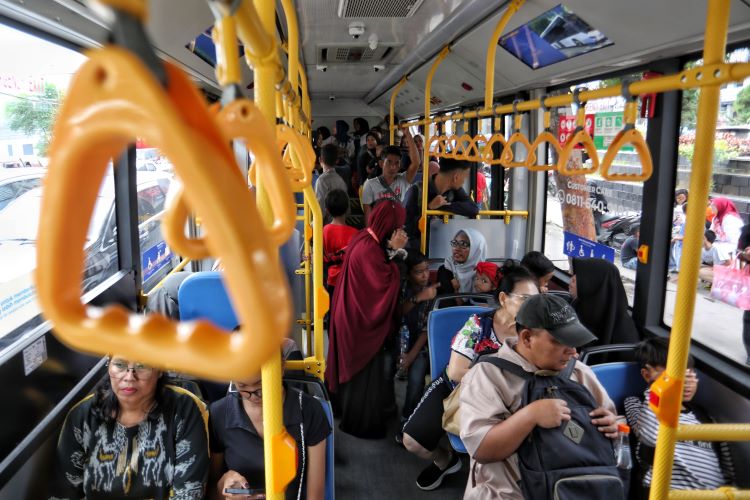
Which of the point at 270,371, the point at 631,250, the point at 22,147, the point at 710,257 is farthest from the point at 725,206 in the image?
the point at 22,147

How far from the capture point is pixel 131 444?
219cm

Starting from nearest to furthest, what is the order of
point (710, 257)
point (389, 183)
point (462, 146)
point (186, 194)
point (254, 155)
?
1. point (186, 194)
2. point (254, 155)
3. point (710, 257)
4. point (462, 146)
5. point (389, 183)

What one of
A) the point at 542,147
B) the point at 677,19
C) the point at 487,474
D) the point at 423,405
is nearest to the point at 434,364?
the point at 423,405

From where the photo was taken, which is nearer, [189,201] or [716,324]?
[189,201]

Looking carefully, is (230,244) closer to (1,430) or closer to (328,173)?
(1,430)

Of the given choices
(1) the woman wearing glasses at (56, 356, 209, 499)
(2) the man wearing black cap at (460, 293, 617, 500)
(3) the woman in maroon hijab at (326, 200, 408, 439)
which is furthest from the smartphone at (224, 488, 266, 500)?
(3) the woman in maroon hijab at (326, 200, 408, 439)

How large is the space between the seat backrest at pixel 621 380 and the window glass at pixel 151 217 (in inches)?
125

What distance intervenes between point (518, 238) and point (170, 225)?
520cm

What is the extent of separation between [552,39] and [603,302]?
1.80 metres

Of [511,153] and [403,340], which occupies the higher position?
[511,153]

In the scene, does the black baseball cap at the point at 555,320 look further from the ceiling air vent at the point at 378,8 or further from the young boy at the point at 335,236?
the young boy at the point at 335,236

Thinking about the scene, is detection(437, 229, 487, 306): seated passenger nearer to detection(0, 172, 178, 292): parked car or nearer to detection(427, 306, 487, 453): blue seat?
detection(427, 306, 487, 453): blue seat

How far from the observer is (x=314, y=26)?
452 cm

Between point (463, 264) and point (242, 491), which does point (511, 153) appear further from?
point (242, 491)
